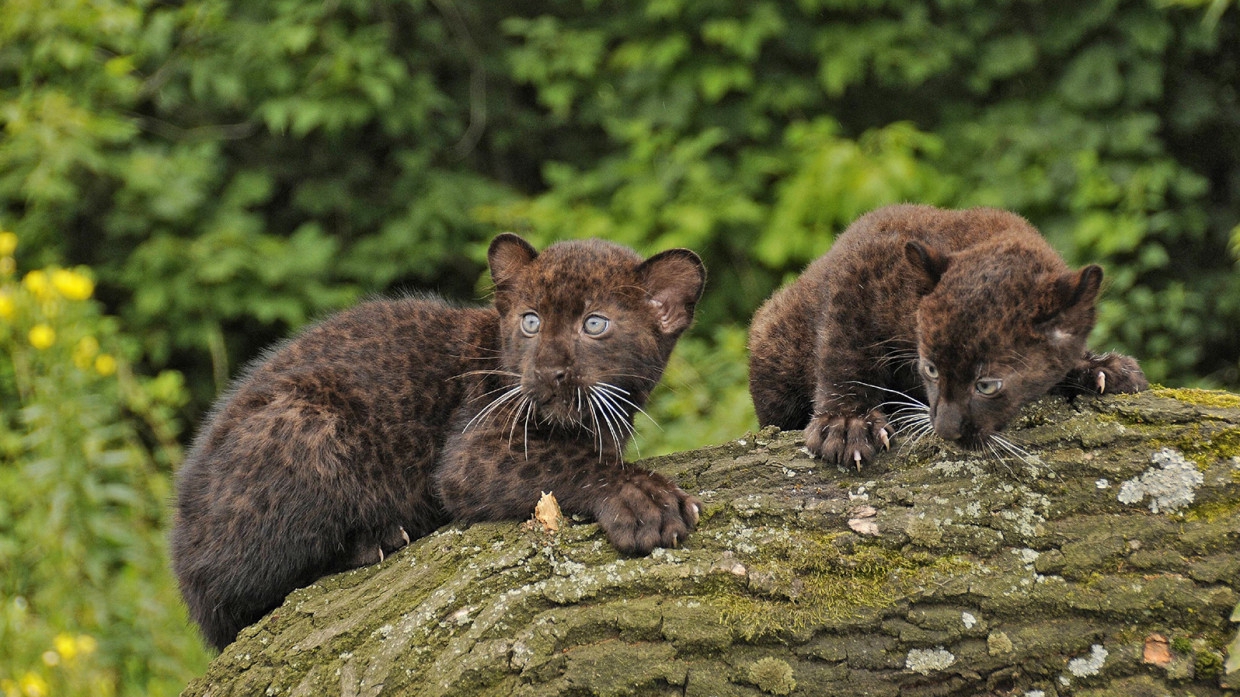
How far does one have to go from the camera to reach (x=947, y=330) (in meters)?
3.12

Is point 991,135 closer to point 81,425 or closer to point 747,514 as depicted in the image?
point 747,514

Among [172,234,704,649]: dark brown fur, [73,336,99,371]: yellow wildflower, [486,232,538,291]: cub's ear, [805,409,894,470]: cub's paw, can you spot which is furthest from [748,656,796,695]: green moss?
[73,336,99,371]: yellow wildflower

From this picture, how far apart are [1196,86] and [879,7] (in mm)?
2215

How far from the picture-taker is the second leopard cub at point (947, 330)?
3.06 m

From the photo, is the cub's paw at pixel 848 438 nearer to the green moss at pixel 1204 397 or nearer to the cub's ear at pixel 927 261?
the cub's ear at pixel 927 261

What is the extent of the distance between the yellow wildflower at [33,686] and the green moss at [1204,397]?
4.34m

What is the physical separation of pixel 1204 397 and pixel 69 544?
4516 millimetres

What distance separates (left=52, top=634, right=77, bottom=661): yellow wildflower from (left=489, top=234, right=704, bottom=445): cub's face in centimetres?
235

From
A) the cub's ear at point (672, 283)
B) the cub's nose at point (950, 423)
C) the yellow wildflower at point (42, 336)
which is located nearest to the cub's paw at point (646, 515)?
the cub's nose at point (950, 423)

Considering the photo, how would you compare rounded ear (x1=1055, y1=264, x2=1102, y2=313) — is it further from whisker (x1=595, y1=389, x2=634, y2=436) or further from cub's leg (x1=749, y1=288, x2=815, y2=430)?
whisker (x1=595, y1=389, x2=634, y2=436)

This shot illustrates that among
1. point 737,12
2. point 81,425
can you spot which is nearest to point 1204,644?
Answer: point 81,425

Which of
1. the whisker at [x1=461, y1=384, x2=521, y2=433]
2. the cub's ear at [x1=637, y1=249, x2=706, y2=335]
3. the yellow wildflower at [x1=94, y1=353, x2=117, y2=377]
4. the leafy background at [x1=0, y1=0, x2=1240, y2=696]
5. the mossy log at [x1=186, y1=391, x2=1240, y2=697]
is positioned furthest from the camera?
the leafy background at [x1=0, y1=0, x2=1240, y2=696]

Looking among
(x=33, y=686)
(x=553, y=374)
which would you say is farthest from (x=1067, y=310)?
(x=33, y=686)

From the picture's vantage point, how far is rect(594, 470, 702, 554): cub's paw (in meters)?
2.95
